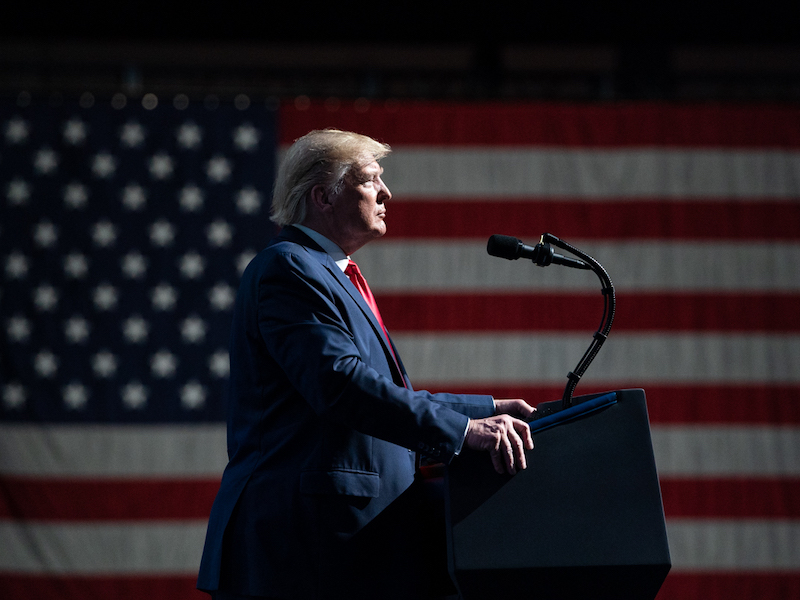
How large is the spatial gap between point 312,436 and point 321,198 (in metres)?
0.49

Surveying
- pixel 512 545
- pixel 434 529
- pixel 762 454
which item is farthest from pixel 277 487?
pixel 762 454

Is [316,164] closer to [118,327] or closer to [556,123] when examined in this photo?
[118,327]

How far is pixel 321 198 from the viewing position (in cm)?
149

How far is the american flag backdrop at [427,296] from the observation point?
121 inches

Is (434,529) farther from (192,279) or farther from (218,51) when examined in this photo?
(218,51)

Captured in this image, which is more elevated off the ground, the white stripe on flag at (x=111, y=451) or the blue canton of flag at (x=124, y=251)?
the blue canton of flag at (x=124, y=251)

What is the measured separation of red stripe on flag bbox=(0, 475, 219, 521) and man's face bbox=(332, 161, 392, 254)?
6.35 feet

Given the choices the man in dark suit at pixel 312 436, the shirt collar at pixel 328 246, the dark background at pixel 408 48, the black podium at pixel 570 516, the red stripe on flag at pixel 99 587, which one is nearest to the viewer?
the black podium at pixel 570 516

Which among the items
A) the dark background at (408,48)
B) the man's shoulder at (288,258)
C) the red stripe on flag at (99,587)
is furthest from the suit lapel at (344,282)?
the dark background at (408,48)

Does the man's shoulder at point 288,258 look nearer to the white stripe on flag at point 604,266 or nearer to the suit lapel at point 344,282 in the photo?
the suit lapel at point 344,282

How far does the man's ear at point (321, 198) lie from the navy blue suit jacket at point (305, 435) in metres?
0.16

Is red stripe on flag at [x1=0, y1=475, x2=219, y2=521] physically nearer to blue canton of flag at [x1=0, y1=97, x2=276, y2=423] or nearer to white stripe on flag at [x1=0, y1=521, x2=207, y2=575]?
white stripe on flag at [x1=0, y1=521, x2=207, y2=575]

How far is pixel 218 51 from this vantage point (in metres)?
4.34

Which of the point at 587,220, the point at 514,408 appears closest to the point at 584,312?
the point at 587,220
